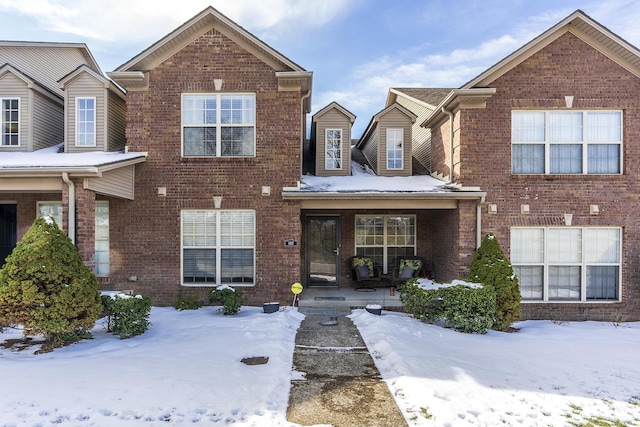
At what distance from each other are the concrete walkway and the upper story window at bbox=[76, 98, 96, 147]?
780 cm

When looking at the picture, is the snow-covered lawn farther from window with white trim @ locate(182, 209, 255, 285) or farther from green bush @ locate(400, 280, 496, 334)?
window with white trim @ locate(182, 209, 255, 285)

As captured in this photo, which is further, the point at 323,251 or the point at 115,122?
the point at 323,251

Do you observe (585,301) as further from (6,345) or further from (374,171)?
(6,345)

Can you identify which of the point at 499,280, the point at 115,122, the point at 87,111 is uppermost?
the point at 87,111

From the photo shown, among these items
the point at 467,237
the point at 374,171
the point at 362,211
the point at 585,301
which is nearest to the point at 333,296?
the point at 362,211

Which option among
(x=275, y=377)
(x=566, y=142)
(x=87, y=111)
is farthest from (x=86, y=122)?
(x=566, y=142)

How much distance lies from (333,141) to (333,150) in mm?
293

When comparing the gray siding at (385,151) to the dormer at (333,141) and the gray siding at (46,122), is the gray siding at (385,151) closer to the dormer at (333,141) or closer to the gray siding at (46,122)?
the dormer at (333,141)

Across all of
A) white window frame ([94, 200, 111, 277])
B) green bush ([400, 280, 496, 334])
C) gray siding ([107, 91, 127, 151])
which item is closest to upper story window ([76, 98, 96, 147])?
gray siding ([107, 91, 127, 151])

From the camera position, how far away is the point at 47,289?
20.6 ft

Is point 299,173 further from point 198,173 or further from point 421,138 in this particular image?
point 421,138

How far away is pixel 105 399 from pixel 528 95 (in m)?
11.0

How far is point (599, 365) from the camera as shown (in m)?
6.20

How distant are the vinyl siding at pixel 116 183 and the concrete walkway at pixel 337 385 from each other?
5.51 m
